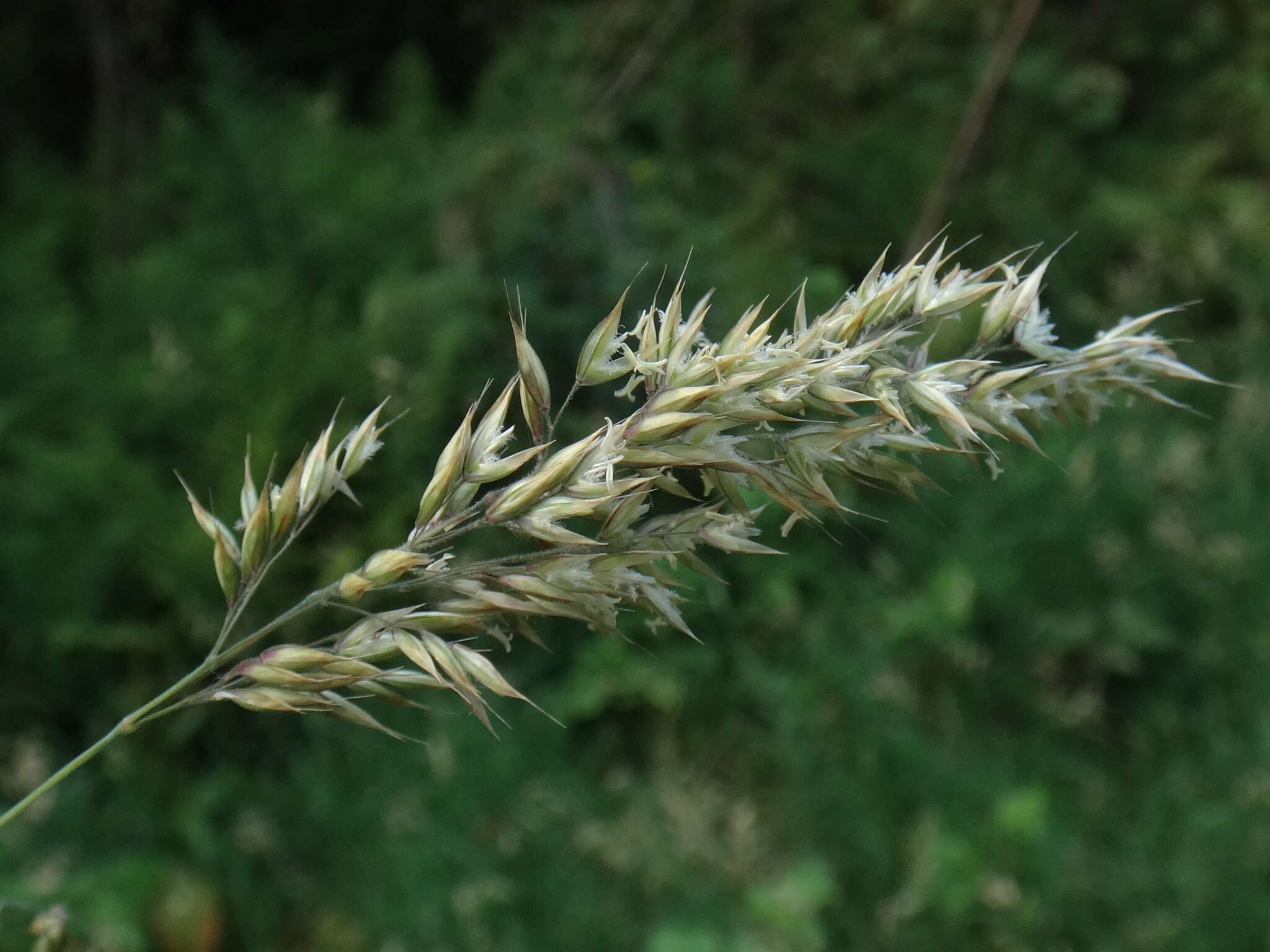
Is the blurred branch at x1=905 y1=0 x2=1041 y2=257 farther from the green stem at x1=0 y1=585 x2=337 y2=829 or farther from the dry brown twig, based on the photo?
the green stem at x1=0 y1=585 x2=337 y2=829

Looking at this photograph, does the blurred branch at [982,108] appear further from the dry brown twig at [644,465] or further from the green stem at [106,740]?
the green stem at [106,740]

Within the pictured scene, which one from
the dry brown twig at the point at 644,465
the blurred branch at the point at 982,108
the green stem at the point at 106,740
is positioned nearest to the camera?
the green stem at the point at 106,740

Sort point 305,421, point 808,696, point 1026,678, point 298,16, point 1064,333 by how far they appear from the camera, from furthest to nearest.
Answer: point 298,16
point 1064,333
point 305,421
point 1026,678
point 808,696

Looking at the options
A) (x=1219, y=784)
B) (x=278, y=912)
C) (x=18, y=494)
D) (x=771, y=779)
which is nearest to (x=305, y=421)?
(x=18, y=494)

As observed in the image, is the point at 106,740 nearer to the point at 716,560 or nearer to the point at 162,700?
the point at 162,700

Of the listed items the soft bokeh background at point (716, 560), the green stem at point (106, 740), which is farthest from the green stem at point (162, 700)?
the soft bokeh background at point (716, 560)

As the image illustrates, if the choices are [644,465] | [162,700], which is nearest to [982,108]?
[644,465]

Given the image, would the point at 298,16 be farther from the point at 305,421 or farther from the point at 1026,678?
the point at 1026,678

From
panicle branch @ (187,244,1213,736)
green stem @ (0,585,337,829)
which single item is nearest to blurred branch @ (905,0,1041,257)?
panicle branch @ (187,244,1213,736)
